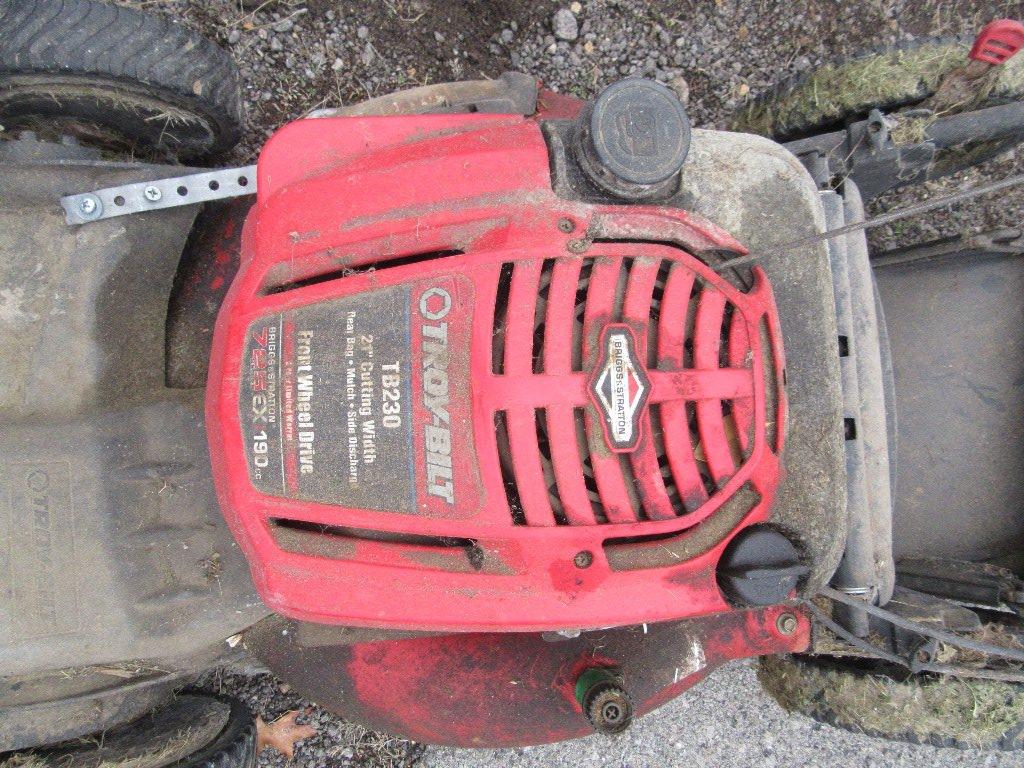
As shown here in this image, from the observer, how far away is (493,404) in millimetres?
1463

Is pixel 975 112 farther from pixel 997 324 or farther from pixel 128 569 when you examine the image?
pixel 128 569

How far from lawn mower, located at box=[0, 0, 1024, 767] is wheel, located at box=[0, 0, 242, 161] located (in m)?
0.01

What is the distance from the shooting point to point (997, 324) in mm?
2104

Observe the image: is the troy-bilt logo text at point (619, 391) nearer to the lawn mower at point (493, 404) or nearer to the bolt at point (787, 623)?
the lawn mower at point (493, 404)

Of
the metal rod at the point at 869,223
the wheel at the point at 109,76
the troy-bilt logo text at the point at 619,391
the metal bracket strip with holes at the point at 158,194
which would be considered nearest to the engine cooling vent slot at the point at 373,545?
the troy-bilt logo text at the point at 619,391

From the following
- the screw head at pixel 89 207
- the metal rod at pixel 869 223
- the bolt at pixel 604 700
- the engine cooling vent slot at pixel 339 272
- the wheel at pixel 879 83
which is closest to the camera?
the metal rod at pixel 869 223

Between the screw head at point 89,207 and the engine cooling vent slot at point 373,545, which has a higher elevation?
the screw head at point 89,207

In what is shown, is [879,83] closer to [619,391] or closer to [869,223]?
[869,223]

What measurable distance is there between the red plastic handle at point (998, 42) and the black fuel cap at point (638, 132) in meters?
0.95

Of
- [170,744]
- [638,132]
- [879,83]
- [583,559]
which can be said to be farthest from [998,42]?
[170,744]

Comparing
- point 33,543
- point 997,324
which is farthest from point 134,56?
point 997,324

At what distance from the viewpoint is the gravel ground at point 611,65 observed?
Result: 2670mm

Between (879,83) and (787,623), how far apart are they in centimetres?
133

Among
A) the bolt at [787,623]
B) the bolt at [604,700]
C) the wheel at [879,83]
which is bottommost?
the bolt at [604,700]
